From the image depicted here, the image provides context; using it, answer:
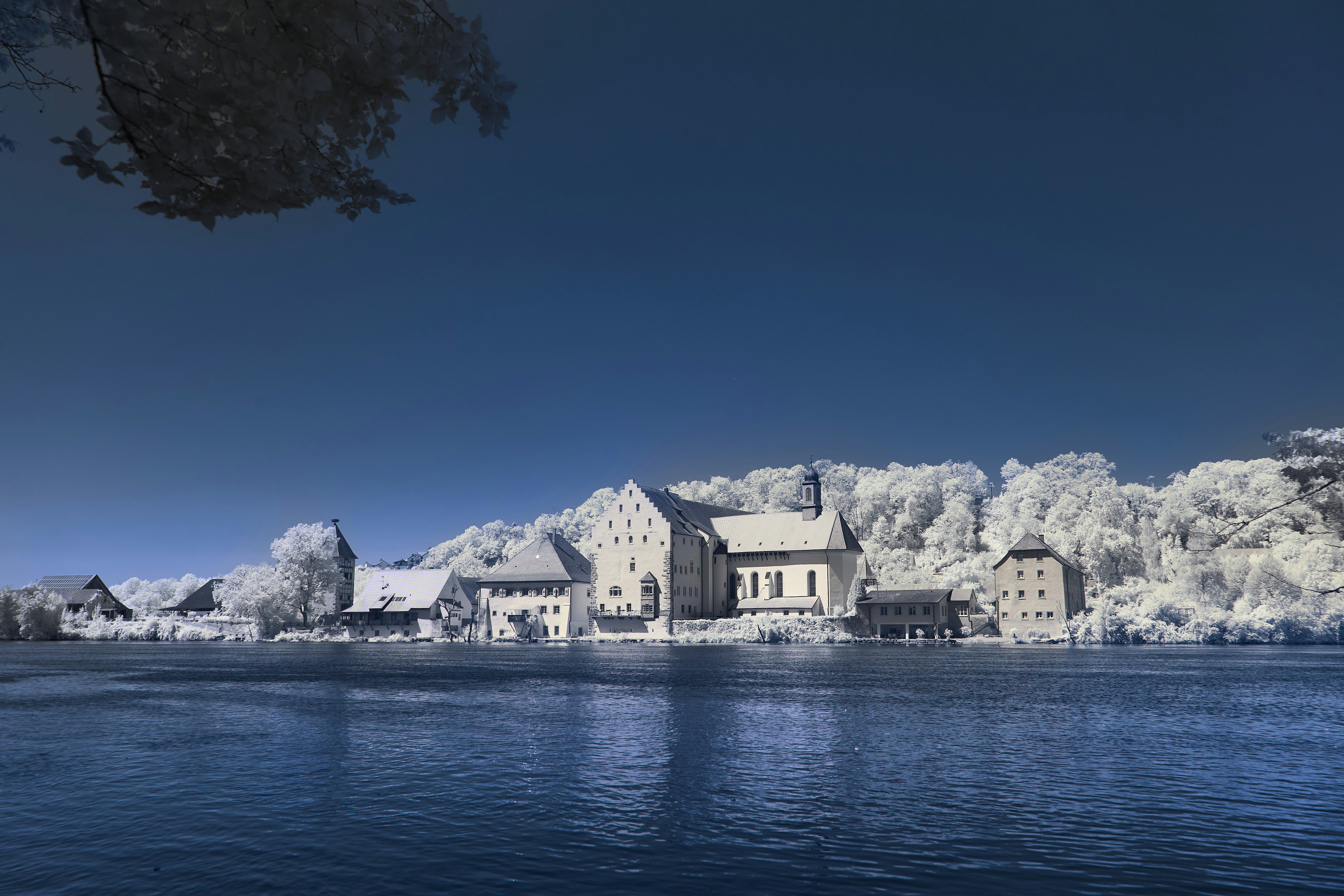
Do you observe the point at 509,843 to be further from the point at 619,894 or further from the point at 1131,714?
the point at 1131,714

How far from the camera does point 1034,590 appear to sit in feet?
334

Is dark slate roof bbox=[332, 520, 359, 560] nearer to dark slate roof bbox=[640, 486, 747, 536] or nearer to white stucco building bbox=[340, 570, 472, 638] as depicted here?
white stucco building bbox=[340, 570, 472, 638]

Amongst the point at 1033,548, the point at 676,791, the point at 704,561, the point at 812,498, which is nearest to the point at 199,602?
the point at 704,561

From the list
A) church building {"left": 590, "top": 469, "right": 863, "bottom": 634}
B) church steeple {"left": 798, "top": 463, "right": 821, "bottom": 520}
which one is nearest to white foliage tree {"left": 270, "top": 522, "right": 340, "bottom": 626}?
church building {"left": 590, "top": 469, "right": 863, "bottom": 634}

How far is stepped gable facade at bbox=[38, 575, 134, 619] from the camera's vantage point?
417ft

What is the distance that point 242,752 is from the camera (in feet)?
73.7

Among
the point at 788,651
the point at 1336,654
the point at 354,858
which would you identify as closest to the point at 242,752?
the point at 354,858

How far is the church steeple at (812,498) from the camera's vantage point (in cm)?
11894

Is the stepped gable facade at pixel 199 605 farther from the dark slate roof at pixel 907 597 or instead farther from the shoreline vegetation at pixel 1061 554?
the dark slate roof at pixel 907 597

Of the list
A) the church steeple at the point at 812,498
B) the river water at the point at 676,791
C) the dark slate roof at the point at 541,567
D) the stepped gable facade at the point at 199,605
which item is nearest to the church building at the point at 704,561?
the church steeple at the point at 812,498

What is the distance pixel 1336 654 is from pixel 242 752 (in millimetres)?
78499

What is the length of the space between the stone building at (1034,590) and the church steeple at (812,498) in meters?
24.6

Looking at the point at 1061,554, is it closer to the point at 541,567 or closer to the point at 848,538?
the point at 848,538

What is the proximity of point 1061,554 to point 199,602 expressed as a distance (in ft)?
423
